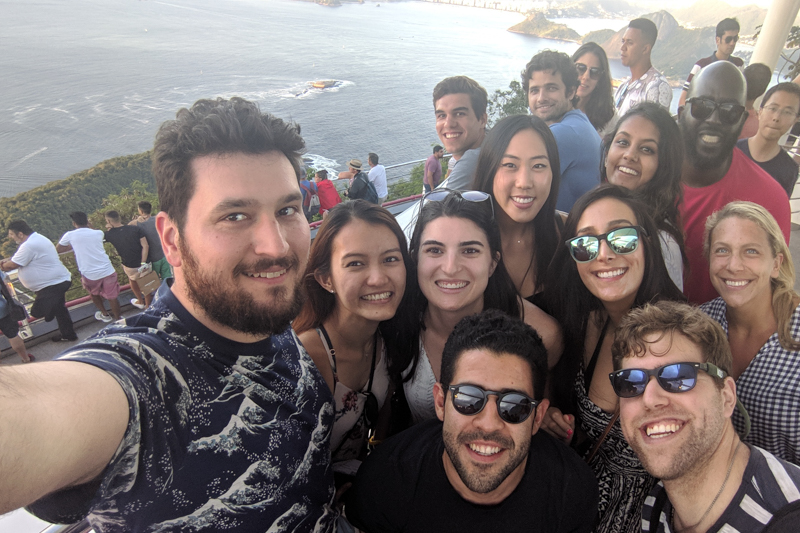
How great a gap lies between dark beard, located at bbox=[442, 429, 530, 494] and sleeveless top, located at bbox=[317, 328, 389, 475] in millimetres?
618

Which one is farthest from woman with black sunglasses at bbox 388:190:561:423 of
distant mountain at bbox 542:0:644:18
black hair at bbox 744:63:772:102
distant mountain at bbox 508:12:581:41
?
distant mountain at bbox 542:0:644:18

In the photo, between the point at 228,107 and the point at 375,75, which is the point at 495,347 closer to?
the point at 228,107

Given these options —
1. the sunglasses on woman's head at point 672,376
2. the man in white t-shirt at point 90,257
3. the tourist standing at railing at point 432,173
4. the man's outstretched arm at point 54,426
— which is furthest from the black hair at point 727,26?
the man in white t-shirt at point 90,257

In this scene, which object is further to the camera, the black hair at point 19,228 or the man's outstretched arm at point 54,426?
the black hair at point 19,228

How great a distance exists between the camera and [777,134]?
3680 millimetres

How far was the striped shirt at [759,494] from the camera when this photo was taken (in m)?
1.39

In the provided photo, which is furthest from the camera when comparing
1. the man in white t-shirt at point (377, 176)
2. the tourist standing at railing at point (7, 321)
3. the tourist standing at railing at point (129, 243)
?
the man in white t-shirt at point (377, 176)

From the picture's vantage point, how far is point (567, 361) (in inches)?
87.0

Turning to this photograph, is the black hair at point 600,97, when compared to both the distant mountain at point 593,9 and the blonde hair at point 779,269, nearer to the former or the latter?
the blonde hair at point 779,269

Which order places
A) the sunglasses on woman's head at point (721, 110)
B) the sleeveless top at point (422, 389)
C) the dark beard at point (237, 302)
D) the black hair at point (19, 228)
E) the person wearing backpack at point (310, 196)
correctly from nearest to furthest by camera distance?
1. the dark beard at point (237, 302)
2. the sleeveless top at point (422, 389)
3. the sunglasses on woman's head at point (721, 110)
4. the black hair at point (19, 228)
5. the person wearing backpack at point (310, 196)

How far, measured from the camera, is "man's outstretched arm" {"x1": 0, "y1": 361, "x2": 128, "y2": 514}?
0.81m

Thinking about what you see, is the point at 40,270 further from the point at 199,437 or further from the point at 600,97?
the point at 600,97

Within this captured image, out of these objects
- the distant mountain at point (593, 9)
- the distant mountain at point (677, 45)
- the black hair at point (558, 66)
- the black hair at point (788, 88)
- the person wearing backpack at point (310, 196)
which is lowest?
the person wearing backpack at point (310, 196)

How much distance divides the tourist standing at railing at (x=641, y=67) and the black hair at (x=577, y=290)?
3.27 metres
